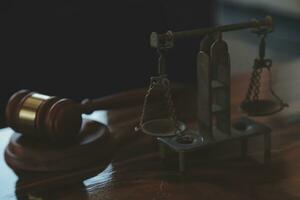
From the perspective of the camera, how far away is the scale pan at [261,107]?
1.11 metres

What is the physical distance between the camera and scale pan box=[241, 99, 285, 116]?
1.11 meters

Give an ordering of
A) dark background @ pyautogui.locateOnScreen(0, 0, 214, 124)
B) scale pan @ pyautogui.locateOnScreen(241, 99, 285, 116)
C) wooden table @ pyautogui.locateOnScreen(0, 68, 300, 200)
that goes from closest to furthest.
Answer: wooden table @ pyautogui.locateOnScreen(0, 68, 300, 200), scale pan @ pyautogui.locateOnScreen(241, 99, 285, 116), dark background @ pyautogui.locateOnScreen(0, 0, 214, 124)

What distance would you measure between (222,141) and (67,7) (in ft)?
4.87

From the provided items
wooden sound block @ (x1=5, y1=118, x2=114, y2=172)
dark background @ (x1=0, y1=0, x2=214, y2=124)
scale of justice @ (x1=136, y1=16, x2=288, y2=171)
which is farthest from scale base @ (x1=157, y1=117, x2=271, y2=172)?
dark background @ (x1=0, y1=0, x2=214, y2=124)

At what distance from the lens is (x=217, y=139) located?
1.03 meters

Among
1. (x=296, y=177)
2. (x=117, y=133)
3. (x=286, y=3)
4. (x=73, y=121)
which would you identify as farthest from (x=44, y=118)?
(x=286, y=3)

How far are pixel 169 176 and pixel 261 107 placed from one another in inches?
10.2

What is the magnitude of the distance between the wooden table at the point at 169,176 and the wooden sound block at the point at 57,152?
0.7 inches

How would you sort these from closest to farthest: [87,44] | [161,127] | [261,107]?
1. [161,127]
2. [261,107]
3. [87,44]

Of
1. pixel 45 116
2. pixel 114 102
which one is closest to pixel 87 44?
pixel 114 102

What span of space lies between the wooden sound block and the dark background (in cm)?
121

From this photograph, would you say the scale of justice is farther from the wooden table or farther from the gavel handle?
the gavel handle

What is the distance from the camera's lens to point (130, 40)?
2547 millimetres

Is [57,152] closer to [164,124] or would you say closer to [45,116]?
[45,116]
